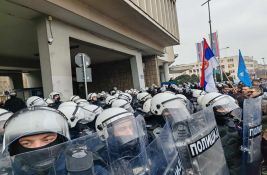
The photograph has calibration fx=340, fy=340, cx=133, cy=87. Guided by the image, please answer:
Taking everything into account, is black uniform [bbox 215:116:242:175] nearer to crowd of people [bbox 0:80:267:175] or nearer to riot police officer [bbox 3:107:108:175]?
crowd of people [bbox 0:80:267:175]

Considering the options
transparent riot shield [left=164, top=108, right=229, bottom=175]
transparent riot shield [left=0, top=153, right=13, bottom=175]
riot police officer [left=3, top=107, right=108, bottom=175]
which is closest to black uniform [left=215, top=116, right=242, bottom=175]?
transparent riot shield [left=164, top=108, right=229, bottom=175]

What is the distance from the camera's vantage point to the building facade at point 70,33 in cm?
965

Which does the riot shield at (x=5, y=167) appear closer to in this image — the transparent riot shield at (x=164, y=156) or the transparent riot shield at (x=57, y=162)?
the transparent riot shield at (x=57, y=162)

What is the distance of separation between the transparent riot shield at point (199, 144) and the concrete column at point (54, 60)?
7365 mm

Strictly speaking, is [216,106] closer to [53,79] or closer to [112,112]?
[112,112]

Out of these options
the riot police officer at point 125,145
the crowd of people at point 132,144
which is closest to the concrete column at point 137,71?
the crowd of people at point 132,144

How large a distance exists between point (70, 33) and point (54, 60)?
5.16ft

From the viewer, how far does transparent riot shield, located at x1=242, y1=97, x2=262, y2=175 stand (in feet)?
10.8

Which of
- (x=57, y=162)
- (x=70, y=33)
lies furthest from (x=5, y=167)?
(x=70, y=33)

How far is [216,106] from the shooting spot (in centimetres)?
431

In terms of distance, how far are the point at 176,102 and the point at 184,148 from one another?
133 cm

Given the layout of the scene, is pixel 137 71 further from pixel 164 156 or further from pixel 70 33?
pixel 164 156

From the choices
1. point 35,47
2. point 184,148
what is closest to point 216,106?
point 184,148

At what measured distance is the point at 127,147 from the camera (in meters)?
2.11
